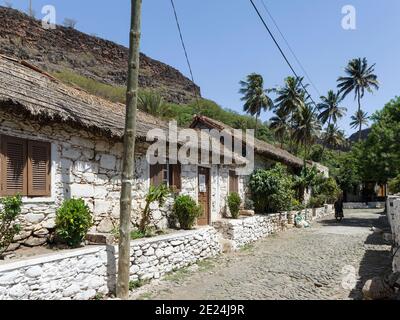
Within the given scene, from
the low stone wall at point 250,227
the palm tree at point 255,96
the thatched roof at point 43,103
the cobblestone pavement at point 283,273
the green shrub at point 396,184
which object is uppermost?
the palm tree at point 255,96

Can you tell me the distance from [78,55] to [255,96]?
85.0 feet

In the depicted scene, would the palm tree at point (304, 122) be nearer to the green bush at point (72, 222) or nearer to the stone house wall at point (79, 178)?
the stone house wall at point (79, 178)

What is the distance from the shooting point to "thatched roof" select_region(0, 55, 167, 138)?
6.63 meters

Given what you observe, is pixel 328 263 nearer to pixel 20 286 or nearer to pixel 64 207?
pixel 64 207

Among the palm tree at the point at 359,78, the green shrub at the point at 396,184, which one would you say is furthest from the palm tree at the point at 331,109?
the green shrub at the point at 396,184

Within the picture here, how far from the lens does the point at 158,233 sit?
959 centimetres

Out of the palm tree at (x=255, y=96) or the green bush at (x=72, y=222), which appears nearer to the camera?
the green bush at (x=72, y=222)

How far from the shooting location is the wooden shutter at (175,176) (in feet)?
37.9

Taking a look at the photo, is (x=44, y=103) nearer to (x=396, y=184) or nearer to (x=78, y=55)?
(x=396, y=184)

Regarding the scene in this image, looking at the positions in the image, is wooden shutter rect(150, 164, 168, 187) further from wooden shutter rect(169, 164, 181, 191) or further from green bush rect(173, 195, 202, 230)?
green bush rect(173, 195, 202, 230)

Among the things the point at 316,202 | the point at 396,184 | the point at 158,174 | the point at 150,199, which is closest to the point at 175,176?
the point at 158,174

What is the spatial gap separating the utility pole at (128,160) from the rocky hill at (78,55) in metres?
38.4

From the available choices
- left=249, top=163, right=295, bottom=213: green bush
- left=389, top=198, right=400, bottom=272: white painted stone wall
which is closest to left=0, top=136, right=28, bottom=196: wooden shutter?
left=389, top=198, right=400, bottom=272: white painted stone wall
